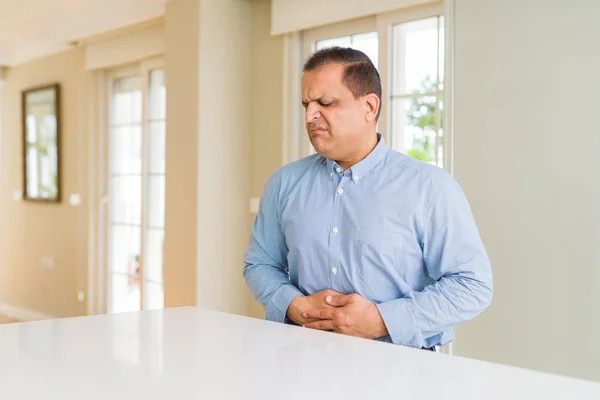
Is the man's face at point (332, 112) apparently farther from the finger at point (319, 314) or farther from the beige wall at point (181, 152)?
the beige wall at point (181, 152)

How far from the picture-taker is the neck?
1724 millimetres

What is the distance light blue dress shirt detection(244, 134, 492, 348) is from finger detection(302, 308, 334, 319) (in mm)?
72

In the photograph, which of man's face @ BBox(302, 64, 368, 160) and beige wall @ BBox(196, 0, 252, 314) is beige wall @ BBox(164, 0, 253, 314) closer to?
beige wall @ BBox(196, 0, 252, 314)

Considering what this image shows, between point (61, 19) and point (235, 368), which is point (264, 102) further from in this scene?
point (235, 368)

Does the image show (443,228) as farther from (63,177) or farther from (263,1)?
(63,177)

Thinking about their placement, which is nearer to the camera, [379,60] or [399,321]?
[399,321]

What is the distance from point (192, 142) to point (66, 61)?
2431 mm

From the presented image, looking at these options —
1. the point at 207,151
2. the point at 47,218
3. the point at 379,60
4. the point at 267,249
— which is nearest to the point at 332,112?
the point at 267,249

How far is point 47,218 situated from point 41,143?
0.71m

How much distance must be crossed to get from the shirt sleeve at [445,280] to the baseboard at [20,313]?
5.25 meters

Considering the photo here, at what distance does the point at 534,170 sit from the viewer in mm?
2805

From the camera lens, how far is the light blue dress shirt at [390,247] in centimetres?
158

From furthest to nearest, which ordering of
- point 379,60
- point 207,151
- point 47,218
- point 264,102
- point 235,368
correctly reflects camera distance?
point 47,218
point 264,102
point 207,151
point 379,60
point 235,368

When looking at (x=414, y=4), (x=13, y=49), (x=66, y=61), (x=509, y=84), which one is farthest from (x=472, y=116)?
(x=13, y=49)
